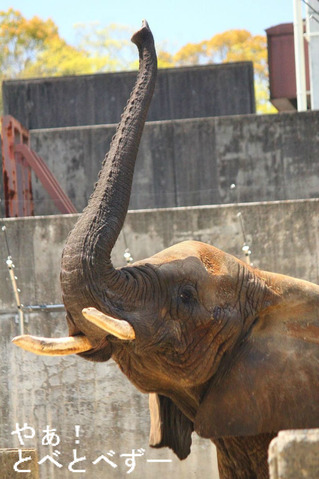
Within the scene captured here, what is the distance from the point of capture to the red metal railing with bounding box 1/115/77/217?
1198 cm

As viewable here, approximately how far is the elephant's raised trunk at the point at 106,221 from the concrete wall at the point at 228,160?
605cm

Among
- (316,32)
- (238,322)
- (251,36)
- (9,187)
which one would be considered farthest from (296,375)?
(251,36)

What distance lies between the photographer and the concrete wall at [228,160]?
40.9 feet

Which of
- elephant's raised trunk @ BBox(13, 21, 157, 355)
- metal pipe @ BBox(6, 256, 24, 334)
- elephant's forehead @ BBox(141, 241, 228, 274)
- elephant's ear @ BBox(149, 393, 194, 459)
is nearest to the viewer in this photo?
elephant's raised trunk @ BBox(13, 21, 157, 355)

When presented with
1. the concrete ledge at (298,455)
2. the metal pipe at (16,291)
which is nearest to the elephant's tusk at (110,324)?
the concrete ledge at (298,455)

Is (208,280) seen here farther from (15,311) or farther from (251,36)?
(251,36)

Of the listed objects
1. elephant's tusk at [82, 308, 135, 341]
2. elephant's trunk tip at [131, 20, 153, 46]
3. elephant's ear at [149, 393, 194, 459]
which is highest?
elephant's trunk tip at [131, 20, 153, 46]

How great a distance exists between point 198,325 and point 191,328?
4 centimetres

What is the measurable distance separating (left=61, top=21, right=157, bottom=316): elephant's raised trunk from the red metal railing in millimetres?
5466

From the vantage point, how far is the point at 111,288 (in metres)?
5.87

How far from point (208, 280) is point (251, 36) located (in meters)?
39.9

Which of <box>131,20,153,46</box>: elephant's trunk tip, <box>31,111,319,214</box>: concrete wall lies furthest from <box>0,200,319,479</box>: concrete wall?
<box>131,20,153,46</box>: elephant's trunk tip

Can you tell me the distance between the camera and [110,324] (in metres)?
5.58

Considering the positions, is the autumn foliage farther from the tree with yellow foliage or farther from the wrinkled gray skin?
the wrinkled gray skin
